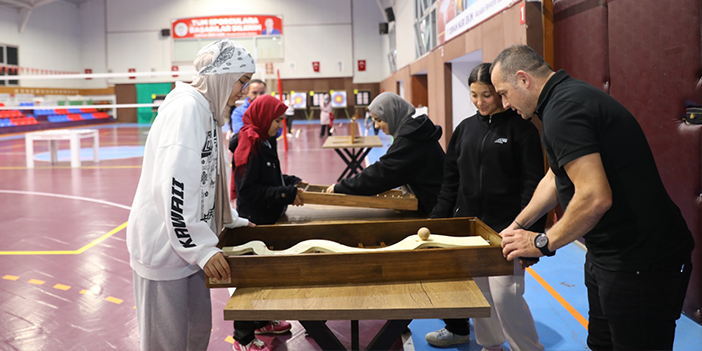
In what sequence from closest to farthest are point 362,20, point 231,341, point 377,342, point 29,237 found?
point 377,342
point 231,341
point 29,237
point 362,20

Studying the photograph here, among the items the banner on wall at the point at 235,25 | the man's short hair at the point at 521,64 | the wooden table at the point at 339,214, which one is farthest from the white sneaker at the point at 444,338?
the banner on wall at the point at 235,25

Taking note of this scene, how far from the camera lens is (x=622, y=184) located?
1690mm

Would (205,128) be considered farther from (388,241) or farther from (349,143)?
(349,143)

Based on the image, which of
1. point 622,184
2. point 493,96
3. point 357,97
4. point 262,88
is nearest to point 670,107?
point 493,96

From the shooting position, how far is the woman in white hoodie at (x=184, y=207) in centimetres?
184

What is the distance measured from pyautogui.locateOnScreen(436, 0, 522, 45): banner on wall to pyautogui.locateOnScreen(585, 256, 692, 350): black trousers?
405 cm

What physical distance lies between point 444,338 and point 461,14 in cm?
586

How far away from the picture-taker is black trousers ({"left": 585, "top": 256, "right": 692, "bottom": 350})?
173 cm

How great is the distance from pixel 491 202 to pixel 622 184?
0.96 meters

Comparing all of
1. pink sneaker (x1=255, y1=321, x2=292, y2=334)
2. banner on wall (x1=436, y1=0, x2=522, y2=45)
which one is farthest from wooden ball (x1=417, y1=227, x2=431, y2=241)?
banner on wall (x1=436, y1=0, x2=522, y2=45)

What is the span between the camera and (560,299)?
3684 millimetres

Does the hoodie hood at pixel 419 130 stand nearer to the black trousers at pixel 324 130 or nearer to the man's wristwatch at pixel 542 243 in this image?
the man's wristwatch at pixel 542 243

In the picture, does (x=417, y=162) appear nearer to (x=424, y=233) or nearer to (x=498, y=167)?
(x=498, y=167)

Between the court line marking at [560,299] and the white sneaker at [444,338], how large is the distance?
763mm
